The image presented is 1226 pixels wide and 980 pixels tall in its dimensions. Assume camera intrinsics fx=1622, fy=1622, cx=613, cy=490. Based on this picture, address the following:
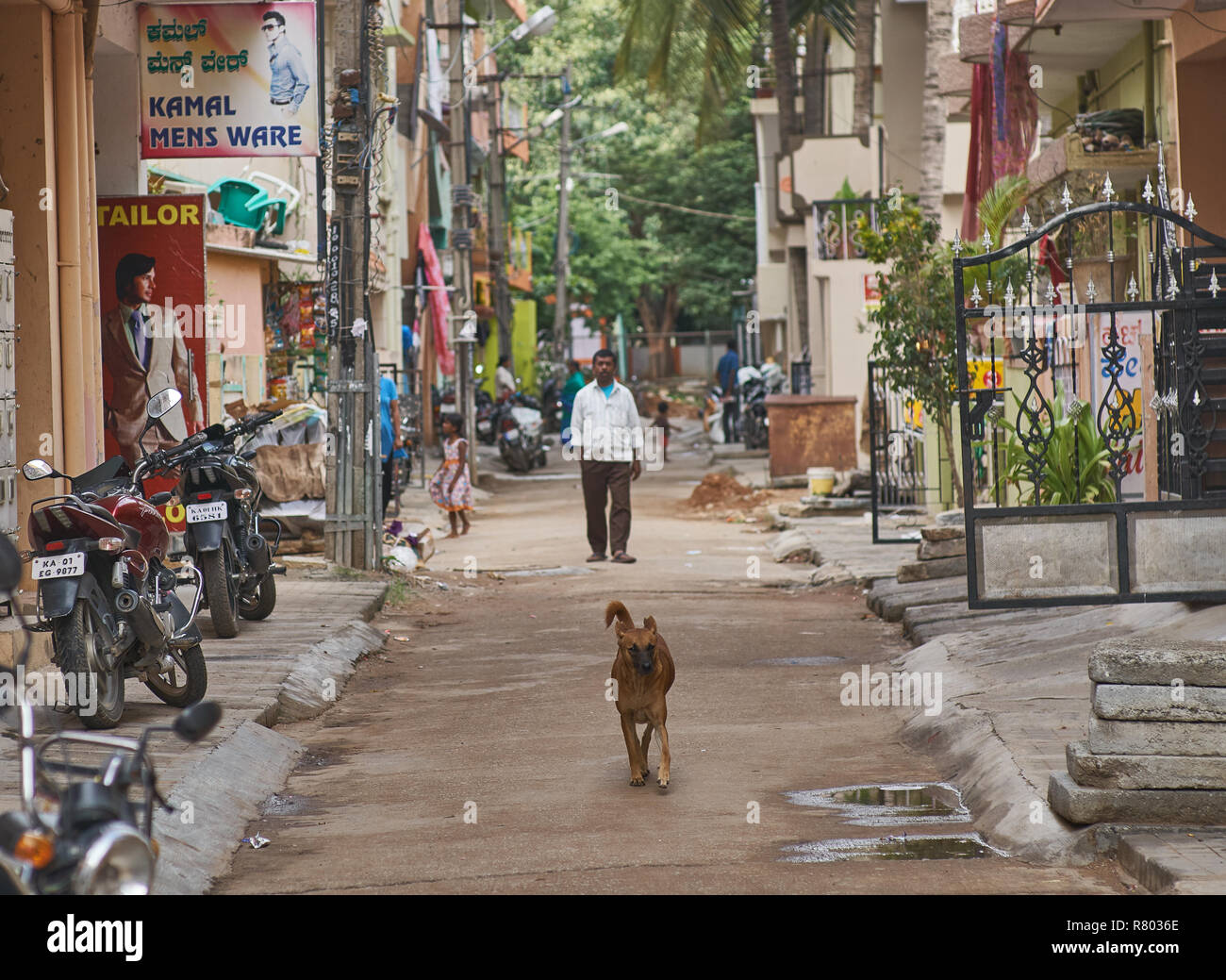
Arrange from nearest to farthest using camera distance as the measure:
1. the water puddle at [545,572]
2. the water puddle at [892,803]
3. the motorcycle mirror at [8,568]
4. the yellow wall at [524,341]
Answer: the motorcycle mirror at [8,568] < the water puddle at [892,803] < the water puddle at [545,572] < the yellow wall at [524,341]

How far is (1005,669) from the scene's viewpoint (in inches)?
335

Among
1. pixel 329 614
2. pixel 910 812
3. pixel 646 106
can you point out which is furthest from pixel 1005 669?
pixel 646 106

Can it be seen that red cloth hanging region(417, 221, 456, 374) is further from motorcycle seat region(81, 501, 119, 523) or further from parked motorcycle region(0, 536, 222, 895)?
parked motorcycle region(0, 536, 222, 895)

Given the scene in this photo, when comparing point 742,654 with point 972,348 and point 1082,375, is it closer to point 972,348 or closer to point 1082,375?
point 1082,375

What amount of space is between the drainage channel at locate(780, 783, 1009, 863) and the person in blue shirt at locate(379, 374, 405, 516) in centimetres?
960

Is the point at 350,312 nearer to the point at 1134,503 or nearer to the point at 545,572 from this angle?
the point at 545,572

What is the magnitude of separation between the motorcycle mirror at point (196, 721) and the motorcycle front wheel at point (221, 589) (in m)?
5.96

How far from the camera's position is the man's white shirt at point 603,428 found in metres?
14.8

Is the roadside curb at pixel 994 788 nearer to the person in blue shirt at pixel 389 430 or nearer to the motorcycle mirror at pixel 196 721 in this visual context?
the motorcycle mirror at pixel 196 721

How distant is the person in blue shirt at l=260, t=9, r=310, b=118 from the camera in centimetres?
1189

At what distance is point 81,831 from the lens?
384 centimetres

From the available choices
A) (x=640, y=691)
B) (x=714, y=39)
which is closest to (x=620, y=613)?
(x=640, y=691)

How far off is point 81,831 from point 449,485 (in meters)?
14.6

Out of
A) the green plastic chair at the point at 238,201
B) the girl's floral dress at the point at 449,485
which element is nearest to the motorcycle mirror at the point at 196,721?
the green plastic chair at the point at 238,201
